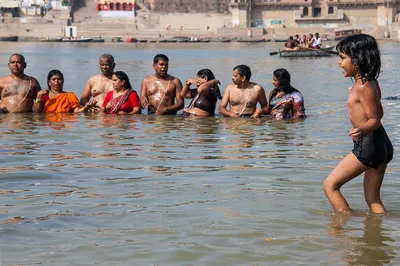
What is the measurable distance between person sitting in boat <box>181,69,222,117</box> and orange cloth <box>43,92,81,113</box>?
1.59 m

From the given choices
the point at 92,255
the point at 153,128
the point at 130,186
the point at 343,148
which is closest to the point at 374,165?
the point at 92,255

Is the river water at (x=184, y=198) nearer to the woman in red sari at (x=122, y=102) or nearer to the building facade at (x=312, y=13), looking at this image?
the woman in red sari at (x=122, y=102)

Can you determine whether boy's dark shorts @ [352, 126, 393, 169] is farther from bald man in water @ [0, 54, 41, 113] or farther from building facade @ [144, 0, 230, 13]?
building facade @ [144, 0, 230, 13]

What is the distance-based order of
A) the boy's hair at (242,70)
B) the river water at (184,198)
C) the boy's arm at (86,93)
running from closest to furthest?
the river water at (184,198) < the boy's hair at (242,70) < the boy's arm at (86,93)

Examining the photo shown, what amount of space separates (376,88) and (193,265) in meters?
1.49

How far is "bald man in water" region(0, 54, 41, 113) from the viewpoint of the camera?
37.9 feet

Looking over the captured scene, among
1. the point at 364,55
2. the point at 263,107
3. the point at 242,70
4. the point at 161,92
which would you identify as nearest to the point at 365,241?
the point at 364,55

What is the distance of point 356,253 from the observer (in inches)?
178

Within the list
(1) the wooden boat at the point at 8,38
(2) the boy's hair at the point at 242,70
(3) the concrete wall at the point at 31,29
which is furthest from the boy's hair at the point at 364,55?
(3) the concrete wall at the point at 31,29

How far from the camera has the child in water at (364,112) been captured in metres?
4.77

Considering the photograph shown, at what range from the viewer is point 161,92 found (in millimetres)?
11516

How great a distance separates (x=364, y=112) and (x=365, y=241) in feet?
2.44

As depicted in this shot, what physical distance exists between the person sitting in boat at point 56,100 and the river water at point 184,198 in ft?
3.83

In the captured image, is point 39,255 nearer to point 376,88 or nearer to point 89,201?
point 89,201
